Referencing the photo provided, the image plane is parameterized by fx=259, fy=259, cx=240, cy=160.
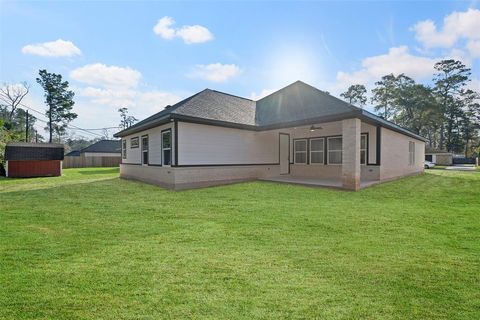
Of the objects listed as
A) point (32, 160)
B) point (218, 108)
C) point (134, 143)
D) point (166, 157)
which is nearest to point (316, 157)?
point (218, 108)

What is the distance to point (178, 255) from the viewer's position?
359 centimetres

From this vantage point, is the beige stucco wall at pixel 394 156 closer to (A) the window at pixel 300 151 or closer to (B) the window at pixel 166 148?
(A) the window at pixel 300 151

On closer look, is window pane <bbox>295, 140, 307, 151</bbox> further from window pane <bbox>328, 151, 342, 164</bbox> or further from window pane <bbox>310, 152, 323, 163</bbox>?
window pane <bbox>328, 151, 342, 164</bbox>

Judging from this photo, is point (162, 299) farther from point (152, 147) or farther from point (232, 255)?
point (152, 147)

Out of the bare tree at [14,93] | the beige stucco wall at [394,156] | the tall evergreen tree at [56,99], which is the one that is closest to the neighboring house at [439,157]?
the beige stucco wall at [394,156]

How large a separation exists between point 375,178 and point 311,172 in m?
3.40

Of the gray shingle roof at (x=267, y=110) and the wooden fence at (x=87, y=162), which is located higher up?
the gray shingle roof at (x=267, y=110)

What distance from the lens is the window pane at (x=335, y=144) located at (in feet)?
43.0

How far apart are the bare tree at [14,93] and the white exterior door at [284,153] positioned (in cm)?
3717

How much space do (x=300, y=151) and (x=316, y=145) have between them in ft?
3.39

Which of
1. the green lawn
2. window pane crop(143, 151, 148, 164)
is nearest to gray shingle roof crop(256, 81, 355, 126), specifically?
the green lawn

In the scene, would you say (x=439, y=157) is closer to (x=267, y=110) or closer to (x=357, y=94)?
(x=357, y=94)

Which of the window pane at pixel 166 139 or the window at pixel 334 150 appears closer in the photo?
the window pane at pixel 166 139

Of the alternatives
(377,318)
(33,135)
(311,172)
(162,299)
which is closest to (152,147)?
(311,172)
